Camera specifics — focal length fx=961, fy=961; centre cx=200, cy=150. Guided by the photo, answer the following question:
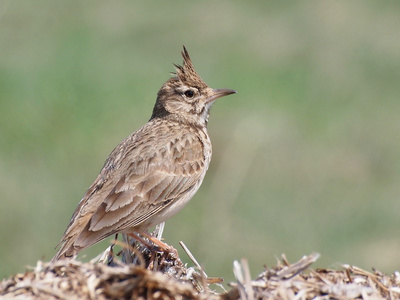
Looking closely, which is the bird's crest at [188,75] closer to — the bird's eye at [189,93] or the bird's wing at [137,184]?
the bird's eye at [189,93]

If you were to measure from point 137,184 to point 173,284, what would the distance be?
10.7 ft

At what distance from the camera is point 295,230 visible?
500 inches

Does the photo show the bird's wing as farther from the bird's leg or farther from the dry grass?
the dry grass

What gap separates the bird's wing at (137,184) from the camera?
7.73 metres

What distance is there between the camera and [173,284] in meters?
5.16

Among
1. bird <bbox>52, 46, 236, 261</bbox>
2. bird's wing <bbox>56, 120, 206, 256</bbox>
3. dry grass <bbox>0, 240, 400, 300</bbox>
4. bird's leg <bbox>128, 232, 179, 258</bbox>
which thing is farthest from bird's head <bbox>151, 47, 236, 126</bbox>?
dry grass <bbox>0, 240, 400, 300</bbox>

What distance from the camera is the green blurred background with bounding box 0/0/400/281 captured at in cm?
1234

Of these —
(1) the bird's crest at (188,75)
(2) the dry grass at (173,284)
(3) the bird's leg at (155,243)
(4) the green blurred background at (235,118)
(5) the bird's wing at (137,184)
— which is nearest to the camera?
(2) the dry grass at (173,284)

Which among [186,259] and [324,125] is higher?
[324,125]

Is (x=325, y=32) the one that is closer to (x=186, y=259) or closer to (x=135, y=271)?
(x=186, y=259)

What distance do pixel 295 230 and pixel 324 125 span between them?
2.78 m

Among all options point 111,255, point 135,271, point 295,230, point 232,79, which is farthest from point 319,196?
point 135,271

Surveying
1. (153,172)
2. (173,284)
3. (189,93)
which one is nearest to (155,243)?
(153,172)

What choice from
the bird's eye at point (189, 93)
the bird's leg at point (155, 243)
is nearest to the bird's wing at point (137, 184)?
the bird's leg at point (155, 243)
